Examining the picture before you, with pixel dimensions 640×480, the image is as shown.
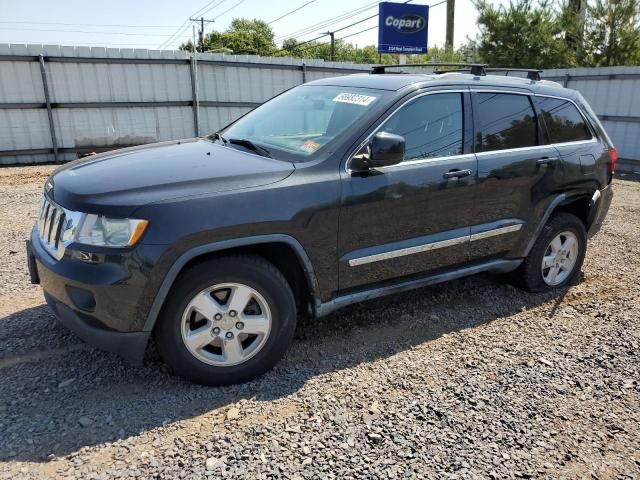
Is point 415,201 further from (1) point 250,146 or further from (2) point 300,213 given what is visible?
(1) point 250,146

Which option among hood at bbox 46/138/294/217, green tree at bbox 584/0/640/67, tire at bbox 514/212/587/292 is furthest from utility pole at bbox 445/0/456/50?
hood at bbox 46/138/294/217

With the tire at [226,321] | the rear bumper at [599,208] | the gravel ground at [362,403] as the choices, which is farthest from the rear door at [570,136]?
the tire at [226,321]

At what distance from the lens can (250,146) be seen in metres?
3.62

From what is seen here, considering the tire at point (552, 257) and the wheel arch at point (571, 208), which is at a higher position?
the wheel arch at point (571, 208)

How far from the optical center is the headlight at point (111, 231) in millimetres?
2697

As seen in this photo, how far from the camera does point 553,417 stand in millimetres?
2926

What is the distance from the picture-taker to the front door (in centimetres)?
332

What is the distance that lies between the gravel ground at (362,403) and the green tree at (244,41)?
65188 millimetres

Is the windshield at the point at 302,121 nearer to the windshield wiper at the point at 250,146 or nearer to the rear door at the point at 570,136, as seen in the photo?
the windshield wiper at the point at 250,146

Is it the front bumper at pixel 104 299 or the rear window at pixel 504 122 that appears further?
the rear window at pixel 504 122

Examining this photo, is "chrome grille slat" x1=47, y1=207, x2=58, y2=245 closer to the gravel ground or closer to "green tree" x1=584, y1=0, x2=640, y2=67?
the gravel ground

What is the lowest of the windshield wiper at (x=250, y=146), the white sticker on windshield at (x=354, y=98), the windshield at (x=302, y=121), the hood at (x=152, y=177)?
the hood at (x=152, y=177)

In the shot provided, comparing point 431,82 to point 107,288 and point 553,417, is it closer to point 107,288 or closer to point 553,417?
point 553,417

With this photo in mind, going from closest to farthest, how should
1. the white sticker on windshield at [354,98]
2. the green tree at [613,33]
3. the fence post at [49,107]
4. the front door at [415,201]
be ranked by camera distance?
the front door at [415,201] → the white sticker on windshield at [354,98] → the fence post at [49,107] → the green tree at [613,33]
